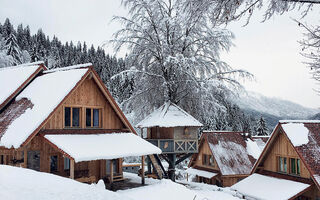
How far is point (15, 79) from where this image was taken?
829 inches

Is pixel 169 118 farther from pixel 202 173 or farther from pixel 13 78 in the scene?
pixel 13 78

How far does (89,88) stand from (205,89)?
10.3m

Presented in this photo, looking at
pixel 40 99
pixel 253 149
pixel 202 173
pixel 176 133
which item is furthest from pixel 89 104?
pixel 253 149

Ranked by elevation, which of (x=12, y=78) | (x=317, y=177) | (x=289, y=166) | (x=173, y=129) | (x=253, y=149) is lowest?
(x=253, y=149)

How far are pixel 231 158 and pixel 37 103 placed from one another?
2044 cm

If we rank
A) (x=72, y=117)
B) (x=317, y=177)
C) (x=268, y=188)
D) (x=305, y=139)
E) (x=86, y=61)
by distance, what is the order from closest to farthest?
(x=317, y=177), (x=72, y=117), (x=305, y=139), (x=268, y=188), (x=86, y=61)

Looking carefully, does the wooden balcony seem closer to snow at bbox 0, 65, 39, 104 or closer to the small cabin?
the small cabin

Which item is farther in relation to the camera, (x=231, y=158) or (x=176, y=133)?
(x=231, y=158)

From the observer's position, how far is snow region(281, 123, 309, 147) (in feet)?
66.8

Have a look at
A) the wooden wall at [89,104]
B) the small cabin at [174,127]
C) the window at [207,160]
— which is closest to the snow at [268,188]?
the small cabin at [174,127]

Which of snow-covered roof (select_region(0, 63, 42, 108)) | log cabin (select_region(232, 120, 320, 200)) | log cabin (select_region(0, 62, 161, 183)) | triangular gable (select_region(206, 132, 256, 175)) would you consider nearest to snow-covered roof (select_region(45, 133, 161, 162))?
log cabin (select_region(0, 62, 161, 183))

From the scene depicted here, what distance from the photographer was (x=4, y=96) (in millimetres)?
19109

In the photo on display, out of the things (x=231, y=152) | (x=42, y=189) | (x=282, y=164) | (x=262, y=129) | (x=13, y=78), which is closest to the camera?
(x=42, y=189)

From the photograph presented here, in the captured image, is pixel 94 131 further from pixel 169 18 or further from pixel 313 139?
pixel 313 139
